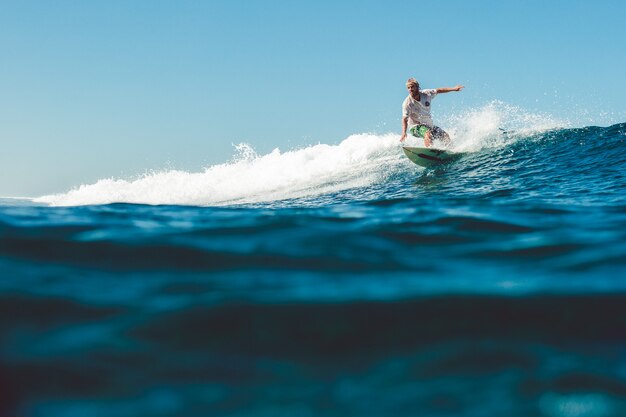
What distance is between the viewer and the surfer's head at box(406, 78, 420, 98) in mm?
11791

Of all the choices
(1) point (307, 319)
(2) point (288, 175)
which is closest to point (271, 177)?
(2) point (288, 175)

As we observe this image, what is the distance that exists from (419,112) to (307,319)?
429 inches

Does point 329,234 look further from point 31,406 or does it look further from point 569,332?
point 31,406

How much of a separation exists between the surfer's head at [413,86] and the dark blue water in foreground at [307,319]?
8459mm

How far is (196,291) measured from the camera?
239 cm

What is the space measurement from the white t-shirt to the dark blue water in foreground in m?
8.70

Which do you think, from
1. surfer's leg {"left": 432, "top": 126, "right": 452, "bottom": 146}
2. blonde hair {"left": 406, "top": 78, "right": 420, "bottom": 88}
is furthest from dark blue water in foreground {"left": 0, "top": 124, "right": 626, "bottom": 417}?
surfer's leg {"left": 432, "top": 126, "right": 452, "bottom": 146}

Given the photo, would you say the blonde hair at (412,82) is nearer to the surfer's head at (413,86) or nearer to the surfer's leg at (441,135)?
the surfer's head at (413,86)

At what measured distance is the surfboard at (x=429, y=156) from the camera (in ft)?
40.7

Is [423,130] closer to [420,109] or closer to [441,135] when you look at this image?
[420,109]

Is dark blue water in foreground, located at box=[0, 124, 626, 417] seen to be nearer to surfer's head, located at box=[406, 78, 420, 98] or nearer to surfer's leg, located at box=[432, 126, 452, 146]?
surfer's head, located at box=[406, 78, 420, 98]

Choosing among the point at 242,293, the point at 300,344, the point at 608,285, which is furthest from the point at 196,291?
the point at 608,285

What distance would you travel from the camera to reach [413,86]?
11812 millimetres

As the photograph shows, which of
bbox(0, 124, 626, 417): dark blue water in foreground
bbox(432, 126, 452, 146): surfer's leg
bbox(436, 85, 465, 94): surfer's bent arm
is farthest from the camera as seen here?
bbox(432, 126, 452, 146): surfer's leg
